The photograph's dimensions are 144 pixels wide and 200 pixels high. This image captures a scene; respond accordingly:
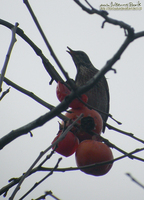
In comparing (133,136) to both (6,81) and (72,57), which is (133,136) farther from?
(72,57)

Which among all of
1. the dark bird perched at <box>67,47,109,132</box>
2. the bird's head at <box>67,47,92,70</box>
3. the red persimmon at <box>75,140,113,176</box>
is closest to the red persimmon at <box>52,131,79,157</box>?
the red persimmon at <box>75,140,113,176</box>

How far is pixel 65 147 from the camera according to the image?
2262 mm

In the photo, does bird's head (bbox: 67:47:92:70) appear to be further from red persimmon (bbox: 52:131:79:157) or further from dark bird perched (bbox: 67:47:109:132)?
red persimmon (bbox: 52:131:79:157)

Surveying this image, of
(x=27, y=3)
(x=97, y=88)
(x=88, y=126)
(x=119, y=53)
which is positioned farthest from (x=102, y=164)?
(x=97, y=88)

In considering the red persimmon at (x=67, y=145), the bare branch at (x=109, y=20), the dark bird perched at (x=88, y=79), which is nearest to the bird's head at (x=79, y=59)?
the dark bird perched at (x=88, y=79)

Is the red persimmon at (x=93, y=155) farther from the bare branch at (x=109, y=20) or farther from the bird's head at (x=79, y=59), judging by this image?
the bird's head at (x=79, y=59)

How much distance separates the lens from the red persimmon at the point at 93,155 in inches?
83.6

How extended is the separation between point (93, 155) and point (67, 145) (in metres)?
0.25

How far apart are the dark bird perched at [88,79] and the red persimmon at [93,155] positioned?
2981 millimetres

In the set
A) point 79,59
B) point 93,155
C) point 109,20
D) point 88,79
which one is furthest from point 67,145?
point 79,59

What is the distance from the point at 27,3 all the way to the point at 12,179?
1315mm

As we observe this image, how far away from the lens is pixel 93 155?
2123mm

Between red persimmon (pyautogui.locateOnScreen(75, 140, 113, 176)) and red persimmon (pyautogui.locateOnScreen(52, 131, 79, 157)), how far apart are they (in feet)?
0.30

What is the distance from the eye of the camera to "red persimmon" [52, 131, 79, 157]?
2254 millimetres
